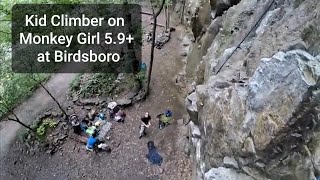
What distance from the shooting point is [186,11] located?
2317 centimetres

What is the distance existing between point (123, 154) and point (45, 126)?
218 inches

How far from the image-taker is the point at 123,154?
1652 centimetres

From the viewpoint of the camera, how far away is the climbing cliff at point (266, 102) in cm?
669

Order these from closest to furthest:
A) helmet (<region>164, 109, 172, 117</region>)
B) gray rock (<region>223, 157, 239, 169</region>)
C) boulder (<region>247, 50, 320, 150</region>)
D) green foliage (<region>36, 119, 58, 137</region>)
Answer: boulder (<region>247, 50, 320, 150</region>) < gray rock (<region>223, 157, 239, 169</region>) < helmet (<region>164, 109, 172, 117</region>) < green foliage (<region>36, 119, 58, 137</region>)

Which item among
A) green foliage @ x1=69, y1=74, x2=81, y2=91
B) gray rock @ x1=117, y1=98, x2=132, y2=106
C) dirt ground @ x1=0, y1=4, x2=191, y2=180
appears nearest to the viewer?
dirt ground @ x1=0, y1=4, x2=191, y2=180

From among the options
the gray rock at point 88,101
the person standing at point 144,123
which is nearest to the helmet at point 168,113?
the person standing at point 144,123

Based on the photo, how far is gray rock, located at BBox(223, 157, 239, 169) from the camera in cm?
842

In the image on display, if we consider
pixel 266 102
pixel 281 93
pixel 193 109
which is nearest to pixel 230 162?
pixel 266 102

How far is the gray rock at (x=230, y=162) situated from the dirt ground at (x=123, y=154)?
6232mm

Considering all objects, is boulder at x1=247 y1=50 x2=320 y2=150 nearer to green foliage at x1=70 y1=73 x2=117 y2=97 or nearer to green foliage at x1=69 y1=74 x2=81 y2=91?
green foliage at x1=70 y1=73 x2=117 y2=97

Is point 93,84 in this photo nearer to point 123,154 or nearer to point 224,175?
point 123,154

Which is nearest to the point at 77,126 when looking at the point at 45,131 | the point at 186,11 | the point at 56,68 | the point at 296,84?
the point at 45,131

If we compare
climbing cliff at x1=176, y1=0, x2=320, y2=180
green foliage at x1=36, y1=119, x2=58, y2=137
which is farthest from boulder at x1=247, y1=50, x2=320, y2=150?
green foliage at x1=36, y1=119, x2=58, y2=137

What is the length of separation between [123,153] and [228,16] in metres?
8.40
